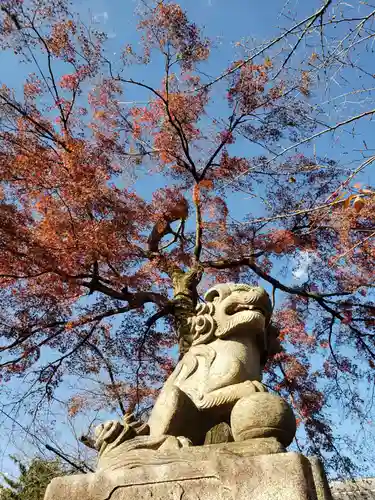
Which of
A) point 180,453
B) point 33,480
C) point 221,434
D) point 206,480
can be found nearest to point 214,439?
point 221,434

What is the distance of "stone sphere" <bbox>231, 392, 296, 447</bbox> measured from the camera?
8.75ft

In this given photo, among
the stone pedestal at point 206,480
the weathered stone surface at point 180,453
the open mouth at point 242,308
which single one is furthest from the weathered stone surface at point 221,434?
the stone pedestal at point 206,480

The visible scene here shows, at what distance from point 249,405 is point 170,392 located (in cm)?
58

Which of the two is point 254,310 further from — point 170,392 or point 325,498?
point 325,498

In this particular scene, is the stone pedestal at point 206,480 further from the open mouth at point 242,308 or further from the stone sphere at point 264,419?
the open mouth at point 242,308

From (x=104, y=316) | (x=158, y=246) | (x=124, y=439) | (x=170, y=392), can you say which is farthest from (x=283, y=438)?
(x=158, y=246)

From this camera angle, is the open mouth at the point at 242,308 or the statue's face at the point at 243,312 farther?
the open mouth at the point at 242,308

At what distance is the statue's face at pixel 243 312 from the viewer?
371 centimetres

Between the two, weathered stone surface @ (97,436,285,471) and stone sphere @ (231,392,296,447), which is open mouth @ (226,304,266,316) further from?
weathered stone surface @ (97,436,285,471)

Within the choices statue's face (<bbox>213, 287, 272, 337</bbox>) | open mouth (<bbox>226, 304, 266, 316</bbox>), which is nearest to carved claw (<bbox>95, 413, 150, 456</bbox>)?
statue's face (<bbox>213, 287, 272, 337</bbox>)

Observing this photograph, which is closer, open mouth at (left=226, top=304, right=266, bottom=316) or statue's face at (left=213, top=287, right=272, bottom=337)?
statue's face at (left=213, top=287, right=272, bottom=337)

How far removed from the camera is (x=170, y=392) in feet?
9.95

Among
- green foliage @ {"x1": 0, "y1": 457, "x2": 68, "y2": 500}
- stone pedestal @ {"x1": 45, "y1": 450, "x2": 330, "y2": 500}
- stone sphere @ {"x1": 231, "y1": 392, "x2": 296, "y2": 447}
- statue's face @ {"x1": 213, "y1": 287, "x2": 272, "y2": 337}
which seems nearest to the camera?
stone pedestal @ {"x1": 45, "y1": 450, "x2": 330, "y2": 500}

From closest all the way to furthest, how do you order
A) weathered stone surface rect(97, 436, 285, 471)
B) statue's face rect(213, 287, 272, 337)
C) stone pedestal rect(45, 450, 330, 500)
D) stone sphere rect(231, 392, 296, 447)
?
1. stone pedestal rect(45, 450, 330, 500)
2. weathered stone surface rect(97, 436, 285, 471)
3. stone sphere rect(231, 392, 296, 447)
4. statue's face rect(213, 287, 272, 337)
